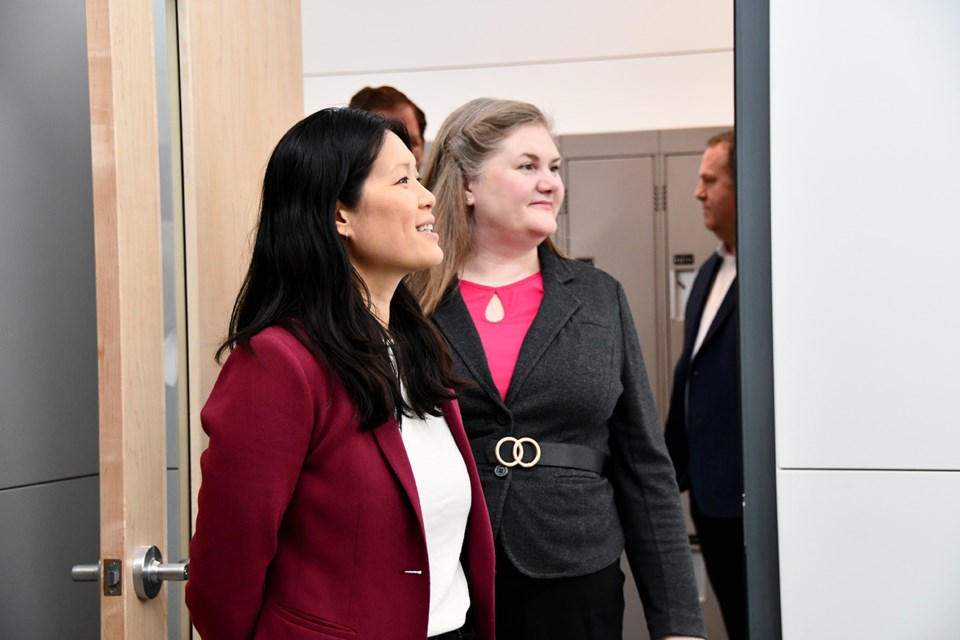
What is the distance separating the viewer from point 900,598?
1727 millimetres

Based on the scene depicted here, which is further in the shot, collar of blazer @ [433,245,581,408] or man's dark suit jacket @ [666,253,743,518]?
man's dark suit jacket @ [666,253,743,518]

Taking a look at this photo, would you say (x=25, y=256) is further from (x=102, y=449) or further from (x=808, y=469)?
(x=808, y=469)

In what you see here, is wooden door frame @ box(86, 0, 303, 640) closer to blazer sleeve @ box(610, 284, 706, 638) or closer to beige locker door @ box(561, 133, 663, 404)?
blazer sleeve @ box(610, 284, 706, 638)

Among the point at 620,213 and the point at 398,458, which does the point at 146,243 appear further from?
the point at 620,213

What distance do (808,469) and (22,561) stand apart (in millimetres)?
1477

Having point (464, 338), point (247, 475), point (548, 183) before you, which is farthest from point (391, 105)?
point (247, 475)

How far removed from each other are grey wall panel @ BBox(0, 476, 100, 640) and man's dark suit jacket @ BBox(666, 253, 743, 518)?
1.78 m

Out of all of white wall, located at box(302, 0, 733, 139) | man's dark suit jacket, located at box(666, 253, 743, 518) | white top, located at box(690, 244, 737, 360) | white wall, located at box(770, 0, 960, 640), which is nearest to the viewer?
white wall, located at box(770, 0, 960, 640)

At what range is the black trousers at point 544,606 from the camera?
1817mm

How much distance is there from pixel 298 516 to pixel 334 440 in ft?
0.36

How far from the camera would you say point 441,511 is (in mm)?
1428

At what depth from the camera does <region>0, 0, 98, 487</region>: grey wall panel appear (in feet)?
6.31

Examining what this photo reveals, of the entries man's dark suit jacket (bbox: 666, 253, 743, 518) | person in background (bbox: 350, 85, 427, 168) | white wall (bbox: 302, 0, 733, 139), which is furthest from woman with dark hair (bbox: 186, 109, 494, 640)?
white wall (bbox: 302, 0, 733, 139)

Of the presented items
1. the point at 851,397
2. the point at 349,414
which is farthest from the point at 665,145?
the point at 349,414
